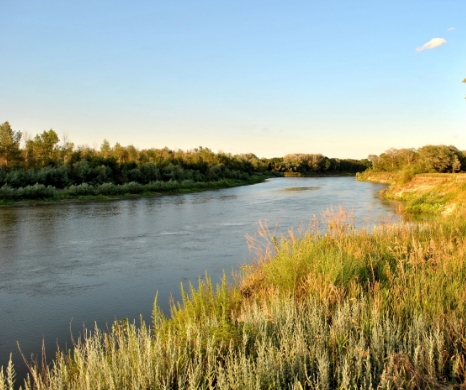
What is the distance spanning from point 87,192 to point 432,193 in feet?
87.8

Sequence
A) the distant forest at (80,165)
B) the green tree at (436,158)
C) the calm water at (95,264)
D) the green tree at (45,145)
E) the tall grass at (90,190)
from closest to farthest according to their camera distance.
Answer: the calm water at (95,264), the tall grass at (90,190), the distant forest at (80,165), the green tree at (45,145), the green tree at (436,158)

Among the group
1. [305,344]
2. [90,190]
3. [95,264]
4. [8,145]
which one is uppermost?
[8,145]

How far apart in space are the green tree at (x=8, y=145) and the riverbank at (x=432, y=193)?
106 feet

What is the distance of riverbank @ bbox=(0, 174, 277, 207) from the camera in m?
25.0

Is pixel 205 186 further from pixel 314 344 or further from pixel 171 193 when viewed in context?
pixel 314 344

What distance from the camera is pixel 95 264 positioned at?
9633 millimetres

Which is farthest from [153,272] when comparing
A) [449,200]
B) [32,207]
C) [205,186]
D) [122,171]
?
[205,186]

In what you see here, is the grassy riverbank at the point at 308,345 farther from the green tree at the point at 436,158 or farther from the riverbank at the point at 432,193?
the green tree at the point at 436,158

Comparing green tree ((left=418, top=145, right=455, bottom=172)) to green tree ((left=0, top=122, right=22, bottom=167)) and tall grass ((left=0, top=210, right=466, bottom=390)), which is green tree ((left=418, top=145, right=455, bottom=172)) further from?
green tree ((left=0, top=122, right=22, bottom=167))

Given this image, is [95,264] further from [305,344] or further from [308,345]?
[305,344]

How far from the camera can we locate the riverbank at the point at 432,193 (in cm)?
1747

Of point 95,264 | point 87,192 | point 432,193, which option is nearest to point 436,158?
point 432,193

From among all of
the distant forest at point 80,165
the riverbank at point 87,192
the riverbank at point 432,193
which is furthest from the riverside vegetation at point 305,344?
the distant forest at point 80,165

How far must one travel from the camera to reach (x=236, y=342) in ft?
11.2
